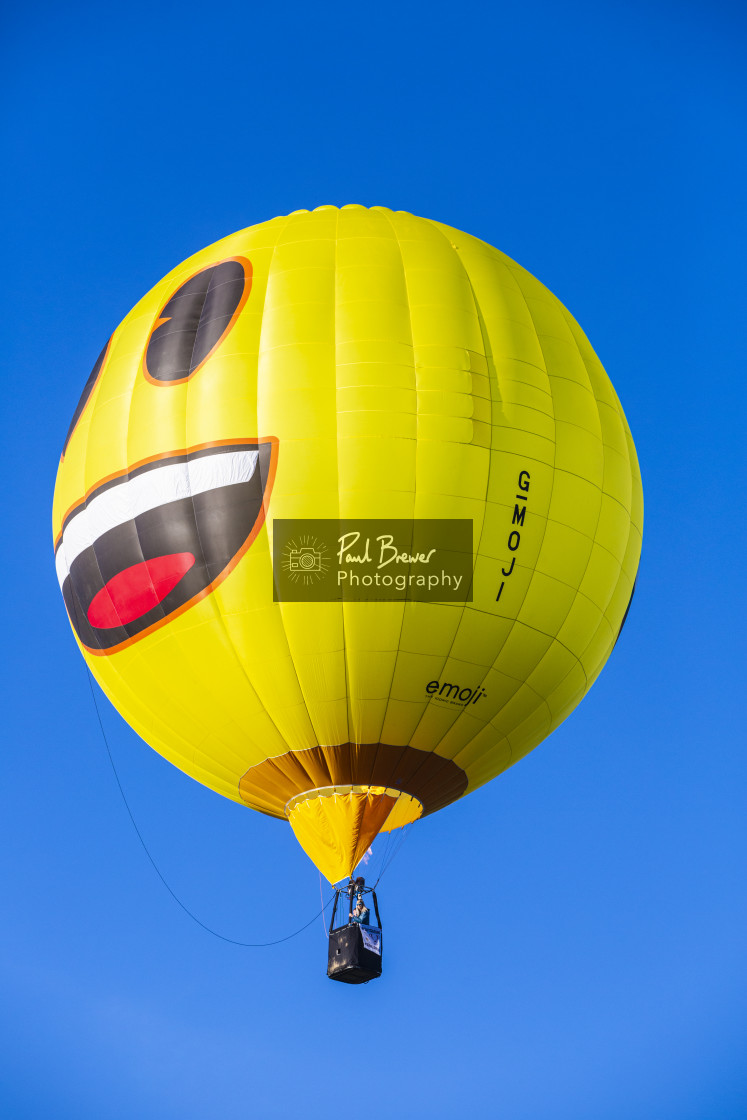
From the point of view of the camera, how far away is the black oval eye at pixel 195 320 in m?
13.1

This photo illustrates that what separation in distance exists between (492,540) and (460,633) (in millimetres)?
915

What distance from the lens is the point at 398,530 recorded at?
12.1 m

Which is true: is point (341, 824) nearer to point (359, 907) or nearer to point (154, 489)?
point (359, 907)

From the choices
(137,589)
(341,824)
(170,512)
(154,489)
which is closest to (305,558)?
(170,512)

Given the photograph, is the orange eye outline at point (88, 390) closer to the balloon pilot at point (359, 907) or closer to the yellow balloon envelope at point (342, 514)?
the yellow balloon envelope at point (342, 514)

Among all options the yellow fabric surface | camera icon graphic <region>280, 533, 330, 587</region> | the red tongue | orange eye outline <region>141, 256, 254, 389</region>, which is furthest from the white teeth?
the yellow fabric surface

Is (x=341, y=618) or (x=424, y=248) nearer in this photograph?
(x=341, y=618)

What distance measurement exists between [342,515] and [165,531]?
1.76 meters

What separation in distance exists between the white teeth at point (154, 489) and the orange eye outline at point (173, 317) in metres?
0.96

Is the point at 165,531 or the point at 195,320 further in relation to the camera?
the point at 195,320

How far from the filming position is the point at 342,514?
39.5 feet

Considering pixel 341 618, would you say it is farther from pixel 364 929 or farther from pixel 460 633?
pixel 364 929

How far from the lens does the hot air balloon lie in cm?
1223

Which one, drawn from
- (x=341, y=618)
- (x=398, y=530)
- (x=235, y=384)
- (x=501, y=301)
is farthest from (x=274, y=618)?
(x=501, y=301)
